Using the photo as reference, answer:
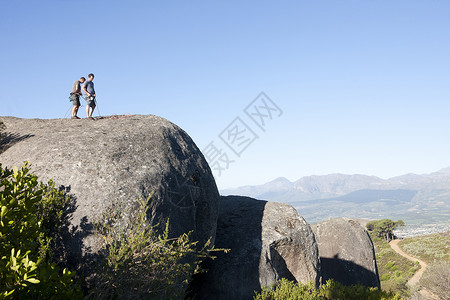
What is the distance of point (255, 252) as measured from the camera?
14234 millimetres

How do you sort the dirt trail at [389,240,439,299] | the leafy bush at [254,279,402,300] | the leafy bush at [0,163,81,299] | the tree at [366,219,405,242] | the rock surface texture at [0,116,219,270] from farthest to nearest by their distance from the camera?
the tree at [366,219,405,242], the dirt trail at [389,240,439,299], the leafy bush at [254,279,402,300], the rock surface texture at [0,116,219,270], the leafy bush at [0,163,81,299]

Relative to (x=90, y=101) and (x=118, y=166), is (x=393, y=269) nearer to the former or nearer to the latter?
(x=90, y=101)

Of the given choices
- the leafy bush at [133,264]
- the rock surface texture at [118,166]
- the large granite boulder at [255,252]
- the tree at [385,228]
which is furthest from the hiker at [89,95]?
the tree at [385,228]

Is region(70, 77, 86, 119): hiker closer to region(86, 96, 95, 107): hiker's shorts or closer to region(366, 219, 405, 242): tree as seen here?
region(86, 96, 95, 107): hiker's shorts

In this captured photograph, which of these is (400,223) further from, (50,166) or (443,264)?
(50,166)

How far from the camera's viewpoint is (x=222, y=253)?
564 inches

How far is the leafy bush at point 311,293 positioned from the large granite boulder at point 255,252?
594 millimetres

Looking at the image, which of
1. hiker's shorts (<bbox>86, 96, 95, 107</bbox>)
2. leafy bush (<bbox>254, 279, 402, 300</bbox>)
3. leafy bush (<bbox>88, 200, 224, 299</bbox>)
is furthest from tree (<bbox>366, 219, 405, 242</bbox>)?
leafy bush (<bbox>88, 200, 224, 299</bbox>)

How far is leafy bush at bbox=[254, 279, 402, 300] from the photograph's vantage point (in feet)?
41.5

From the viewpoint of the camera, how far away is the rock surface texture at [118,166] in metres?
9.47

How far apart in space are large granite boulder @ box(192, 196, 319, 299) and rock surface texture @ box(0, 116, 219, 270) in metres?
1.93

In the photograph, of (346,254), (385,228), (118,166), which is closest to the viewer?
(118,166)

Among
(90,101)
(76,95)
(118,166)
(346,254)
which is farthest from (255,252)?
(346,254)

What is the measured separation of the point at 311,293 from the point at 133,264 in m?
8.60
